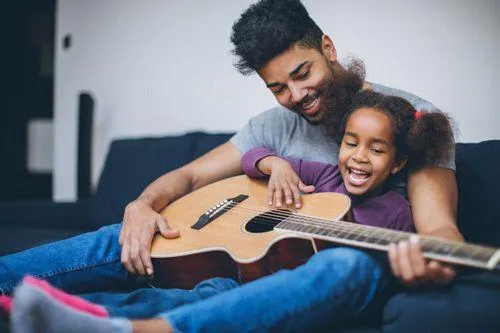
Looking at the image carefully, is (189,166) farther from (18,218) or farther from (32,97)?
(32,97)

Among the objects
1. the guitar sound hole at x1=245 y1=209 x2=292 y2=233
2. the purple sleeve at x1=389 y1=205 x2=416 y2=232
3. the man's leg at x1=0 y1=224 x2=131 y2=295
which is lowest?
the man's leg at x1=0 y1=224 x2=131 y2=295

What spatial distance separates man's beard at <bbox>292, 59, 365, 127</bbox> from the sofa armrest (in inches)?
48.2

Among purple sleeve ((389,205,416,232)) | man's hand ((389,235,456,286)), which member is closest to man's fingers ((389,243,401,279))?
man's hand ((389,235,456,286))

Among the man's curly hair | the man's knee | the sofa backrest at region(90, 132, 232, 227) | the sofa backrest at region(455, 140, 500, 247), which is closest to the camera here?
the man's knee

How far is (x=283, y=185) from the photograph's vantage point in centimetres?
139

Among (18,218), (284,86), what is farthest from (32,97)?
(284,86)

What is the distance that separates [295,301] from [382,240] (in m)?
0.22

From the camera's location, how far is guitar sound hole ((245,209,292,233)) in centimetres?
126

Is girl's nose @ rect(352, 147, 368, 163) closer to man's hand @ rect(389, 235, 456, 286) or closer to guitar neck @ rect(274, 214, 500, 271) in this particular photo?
guitar neck @ rect(274, 214, 500, 271)

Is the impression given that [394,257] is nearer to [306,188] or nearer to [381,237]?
[381,237]

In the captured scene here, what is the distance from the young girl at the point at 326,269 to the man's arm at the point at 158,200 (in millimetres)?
174

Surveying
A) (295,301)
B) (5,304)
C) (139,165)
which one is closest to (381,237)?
(295,301)

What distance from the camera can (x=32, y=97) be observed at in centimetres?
343

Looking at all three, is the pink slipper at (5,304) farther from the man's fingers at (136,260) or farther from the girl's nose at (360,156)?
the girl's nose at (360,156)
